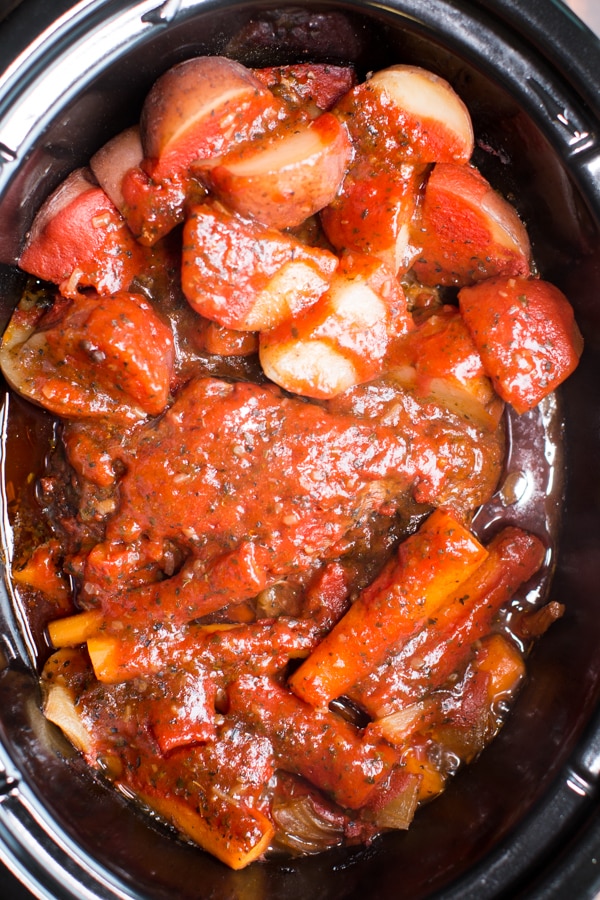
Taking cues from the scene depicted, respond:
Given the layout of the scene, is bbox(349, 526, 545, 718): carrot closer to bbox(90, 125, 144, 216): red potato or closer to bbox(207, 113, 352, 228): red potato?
bbox(207, 113, 352, 228): red potato

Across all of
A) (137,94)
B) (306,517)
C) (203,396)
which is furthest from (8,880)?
(137,94)

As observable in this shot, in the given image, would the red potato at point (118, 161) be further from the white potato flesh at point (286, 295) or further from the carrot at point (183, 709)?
the carrot at point (183, 709)

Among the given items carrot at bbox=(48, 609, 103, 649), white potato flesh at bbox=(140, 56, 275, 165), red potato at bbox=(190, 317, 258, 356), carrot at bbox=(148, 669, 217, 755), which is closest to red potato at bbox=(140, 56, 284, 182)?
white potato flesh at bbox=(140, 56, 275, 165)

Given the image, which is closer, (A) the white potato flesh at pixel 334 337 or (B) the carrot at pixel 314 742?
(A) the white potato flesh at pixel 334 337

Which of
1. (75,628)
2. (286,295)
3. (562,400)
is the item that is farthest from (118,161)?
(562,400)

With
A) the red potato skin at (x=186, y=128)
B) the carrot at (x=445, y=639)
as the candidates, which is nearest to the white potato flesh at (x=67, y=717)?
the carrot at (x=445, y=639)

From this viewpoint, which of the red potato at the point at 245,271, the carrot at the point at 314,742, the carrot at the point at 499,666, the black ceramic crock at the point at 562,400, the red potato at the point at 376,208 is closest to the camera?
the black ceramic crock at the point at 562,400

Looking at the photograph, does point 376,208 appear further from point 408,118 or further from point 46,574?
point 46,574
